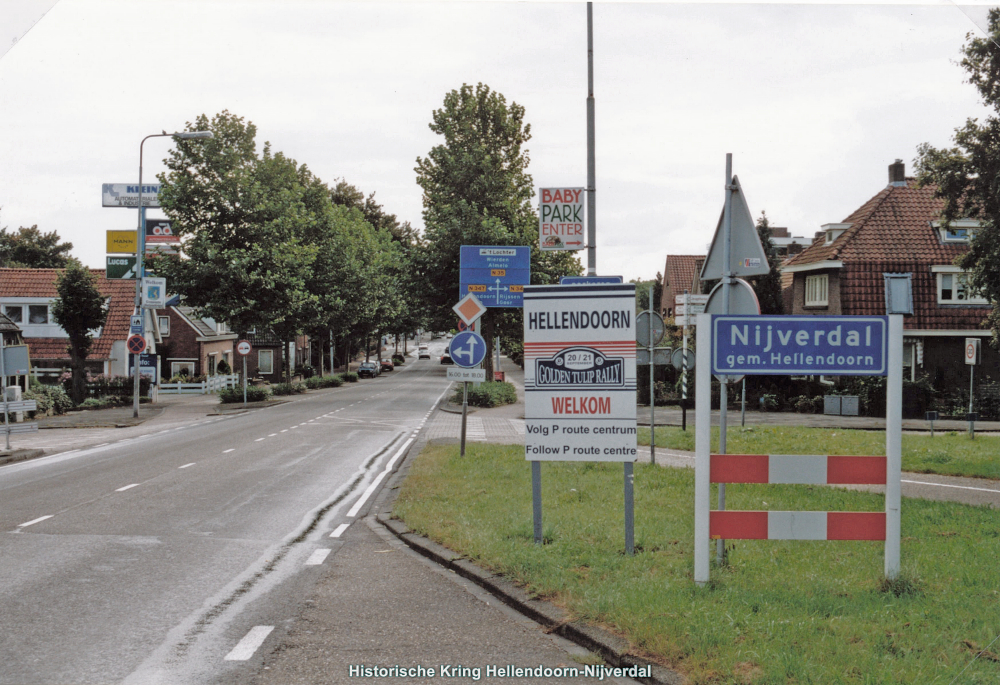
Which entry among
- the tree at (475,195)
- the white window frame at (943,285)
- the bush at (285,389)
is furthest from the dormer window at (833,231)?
the bush at (285,389)

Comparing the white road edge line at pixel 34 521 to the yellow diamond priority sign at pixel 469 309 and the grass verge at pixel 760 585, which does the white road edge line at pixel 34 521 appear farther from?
the yellow diamond priority sign at pixel 469 309

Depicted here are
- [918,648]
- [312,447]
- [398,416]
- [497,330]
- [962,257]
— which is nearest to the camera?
[918,648]

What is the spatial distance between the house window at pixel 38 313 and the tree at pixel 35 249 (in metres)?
23.7

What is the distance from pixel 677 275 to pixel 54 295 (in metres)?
42.5

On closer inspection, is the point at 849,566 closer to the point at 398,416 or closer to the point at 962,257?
the point at 962,257

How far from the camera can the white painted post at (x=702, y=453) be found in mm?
6430

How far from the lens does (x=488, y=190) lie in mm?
39344

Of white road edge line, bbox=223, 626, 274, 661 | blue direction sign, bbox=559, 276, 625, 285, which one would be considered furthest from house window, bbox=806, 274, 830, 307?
white road edge line, bbox=223, 626, 274, 661

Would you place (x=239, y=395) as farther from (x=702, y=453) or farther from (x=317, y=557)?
(x=702, y=453)

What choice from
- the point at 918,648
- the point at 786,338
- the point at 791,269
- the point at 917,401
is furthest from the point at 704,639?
the point at 791,269

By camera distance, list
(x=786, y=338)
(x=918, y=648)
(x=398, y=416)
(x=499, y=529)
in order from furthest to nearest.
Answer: (x=398, y=416) → (x=499, y=529) → (x=786, y=338) → (x=918, y=648)

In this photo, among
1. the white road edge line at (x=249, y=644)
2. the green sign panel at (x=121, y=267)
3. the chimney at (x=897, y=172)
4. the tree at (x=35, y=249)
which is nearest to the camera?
the white road edge line at (x=249, y=644)

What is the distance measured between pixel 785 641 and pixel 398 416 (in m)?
25.3

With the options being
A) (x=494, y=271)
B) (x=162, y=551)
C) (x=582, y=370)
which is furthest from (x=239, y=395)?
(x=582, y=370)
